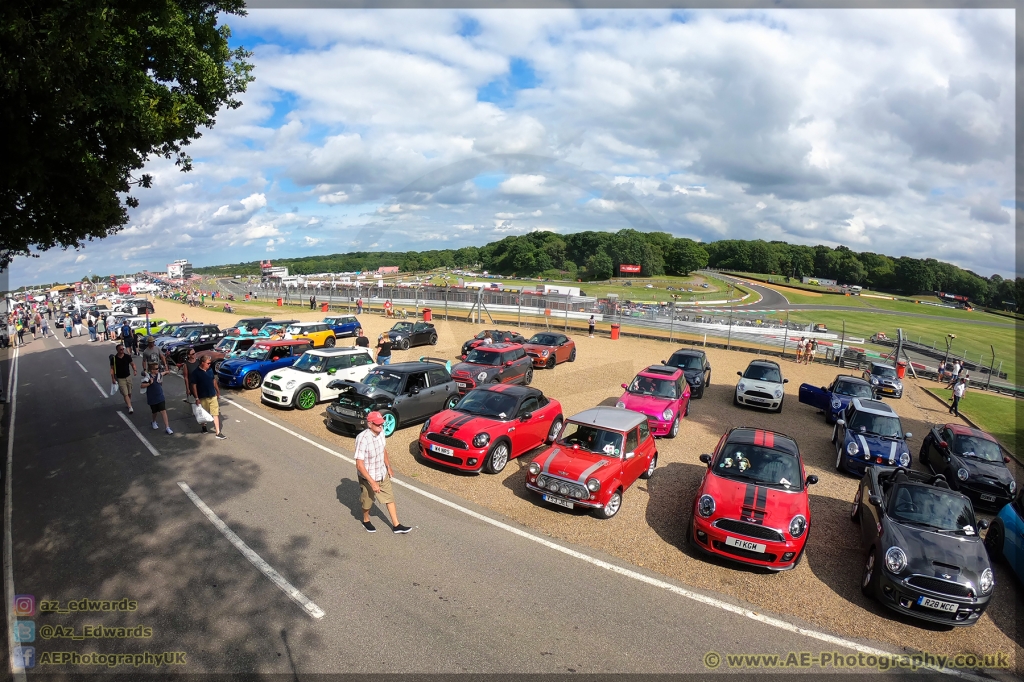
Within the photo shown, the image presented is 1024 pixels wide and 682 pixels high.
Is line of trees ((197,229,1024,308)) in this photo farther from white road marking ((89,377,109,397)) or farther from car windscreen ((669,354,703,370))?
white road marking ((89,377,109,397))

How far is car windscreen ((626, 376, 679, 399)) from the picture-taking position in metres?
13.3

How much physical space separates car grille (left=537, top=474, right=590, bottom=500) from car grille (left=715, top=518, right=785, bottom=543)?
2005 mm

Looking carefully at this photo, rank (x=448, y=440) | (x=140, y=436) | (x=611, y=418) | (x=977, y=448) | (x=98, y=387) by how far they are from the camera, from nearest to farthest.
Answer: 1. (x=611, y=418)
2. (x=448, y=440)
3. (x=977, y=448)
4. (x=140, y=436)
5. (x=98, y=387)

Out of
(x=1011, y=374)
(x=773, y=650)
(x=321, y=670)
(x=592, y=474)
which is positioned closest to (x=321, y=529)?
(x=321, y=670)

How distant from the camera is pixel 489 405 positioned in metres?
10.5

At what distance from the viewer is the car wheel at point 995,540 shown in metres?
7.55

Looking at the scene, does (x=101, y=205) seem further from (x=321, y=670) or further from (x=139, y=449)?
(x=321, y=670)

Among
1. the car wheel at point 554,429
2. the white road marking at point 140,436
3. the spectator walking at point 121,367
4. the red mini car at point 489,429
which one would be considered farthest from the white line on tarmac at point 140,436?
the car wheel at point 554,429

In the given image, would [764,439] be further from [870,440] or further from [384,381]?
[384,381]

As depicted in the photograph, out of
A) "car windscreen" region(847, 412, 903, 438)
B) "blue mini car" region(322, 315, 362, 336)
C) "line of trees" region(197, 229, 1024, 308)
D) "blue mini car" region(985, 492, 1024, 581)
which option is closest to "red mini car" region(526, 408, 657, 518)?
"blue mini car" region(985, 492, 1024, 581)

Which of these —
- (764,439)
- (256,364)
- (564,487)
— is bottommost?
(564,487)

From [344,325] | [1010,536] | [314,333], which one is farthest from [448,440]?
[344,325]

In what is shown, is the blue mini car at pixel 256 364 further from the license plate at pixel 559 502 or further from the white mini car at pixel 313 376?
the license plate at pixel 559 502

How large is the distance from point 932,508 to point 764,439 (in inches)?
90.0
